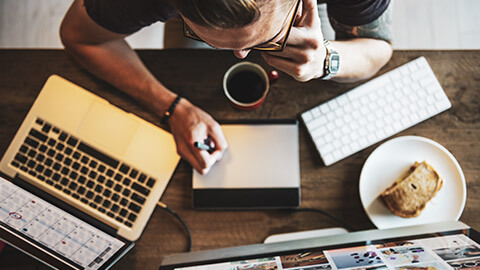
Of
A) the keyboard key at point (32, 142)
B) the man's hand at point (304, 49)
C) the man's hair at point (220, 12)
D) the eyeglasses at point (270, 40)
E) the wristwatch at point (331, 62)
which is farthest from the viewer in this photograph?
the keyboard key at point (32, 142)

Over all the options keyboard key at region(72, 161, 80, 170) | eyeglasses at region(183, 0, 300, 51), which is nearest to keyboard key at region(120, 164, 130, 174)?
keyboard key at region(72, 161, 80, 170)

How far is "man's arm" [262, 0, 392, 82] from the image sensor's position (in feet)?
2.53

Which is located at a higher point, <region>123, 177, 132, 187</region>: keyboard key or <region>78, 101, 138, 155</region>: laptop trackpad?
<region>78, 101, 138, 155</region>: laptop trackpad

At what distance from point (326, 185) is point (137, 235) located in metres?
0.50

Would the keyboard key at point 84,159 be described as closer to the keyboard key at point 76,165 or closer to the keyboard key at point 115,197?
the keyboard key at point 76,165

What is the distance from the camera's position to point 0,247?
0.92 metres

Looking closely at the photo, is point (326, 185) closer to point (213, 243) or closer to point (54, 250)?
point (213, 243)

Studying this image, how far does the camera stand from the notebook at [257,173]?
0.95 meters

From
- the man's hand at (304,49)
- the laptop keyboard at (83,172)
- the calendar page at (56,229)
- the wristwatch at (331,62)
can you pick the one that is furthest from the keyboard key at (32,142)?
the wristwatch at (331,62)

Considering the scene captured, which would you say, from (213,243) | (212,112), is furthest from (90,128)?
(213,243)

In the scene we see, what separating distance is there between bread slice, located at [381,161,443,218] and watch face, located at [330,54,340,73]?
1.06 ft

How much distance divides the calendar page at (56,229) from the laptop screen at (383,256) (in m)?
0.17

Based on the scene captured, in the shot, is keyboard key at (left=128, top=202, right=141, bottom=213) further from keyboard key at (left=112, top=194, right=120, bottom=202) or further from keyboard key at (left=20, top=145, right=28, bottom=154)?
keyboard key at (left=20, top=145, right=28, bottom=154)

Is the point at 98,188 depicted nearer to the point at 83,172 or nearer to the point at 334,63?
the point at 83,172
